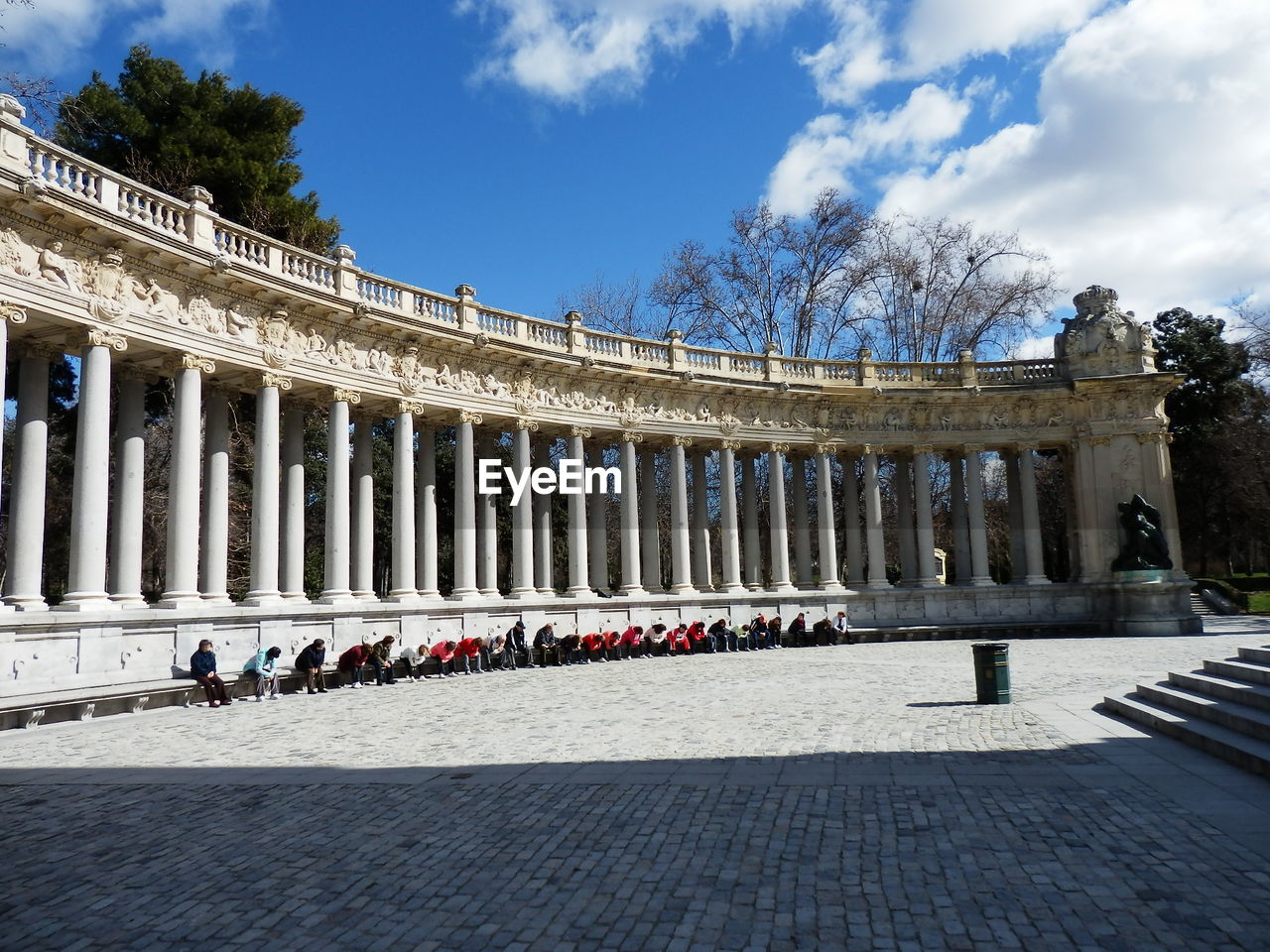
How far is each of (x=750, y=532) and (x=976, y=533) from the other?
33.0 feet

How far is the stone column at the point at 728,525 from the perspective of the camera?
3747 centimetres

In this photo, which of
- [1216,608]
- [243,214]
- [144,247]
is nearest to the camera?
[144,247]

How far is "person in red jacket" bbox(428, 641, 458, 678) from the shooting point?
2583 cm

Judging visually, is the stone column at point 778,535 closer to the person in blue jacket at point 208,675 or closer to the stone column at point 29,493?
the person in blue jacket at point 208,675

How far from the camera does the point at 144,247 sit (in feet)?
70.8

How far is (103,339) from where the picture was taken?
68.8 ft

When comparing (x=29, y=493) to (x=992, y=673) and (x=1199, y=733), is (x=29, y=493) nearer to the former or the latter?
(x=992, y=673)

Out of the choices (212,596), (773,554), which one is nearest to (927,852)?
(212,596)

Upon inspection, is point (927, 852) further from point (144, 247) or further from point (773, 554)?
point (773, 554)

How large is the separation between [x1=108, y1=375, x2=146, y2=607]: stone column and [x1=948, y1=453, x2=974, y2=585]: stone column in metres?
33.2

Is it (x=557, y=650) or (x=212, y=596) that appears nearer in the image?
(x=212, y=596)

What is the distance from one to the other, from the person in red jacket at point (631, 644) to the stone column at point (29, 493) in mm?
17429

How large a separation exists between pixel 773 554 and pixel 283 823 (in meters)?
31.0

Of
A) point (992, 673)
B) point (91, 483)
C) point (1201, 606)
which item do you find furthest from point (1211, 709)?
point (1201, 606)
